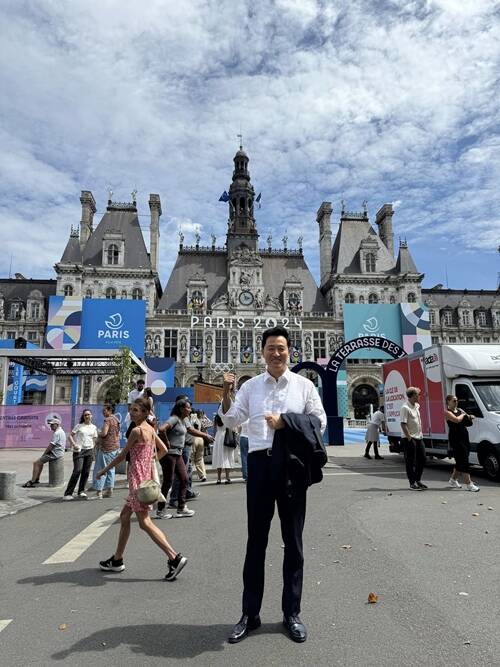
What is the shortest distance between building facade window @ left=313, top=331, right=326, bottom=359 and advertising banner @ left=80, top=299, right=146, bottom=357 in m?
17.9

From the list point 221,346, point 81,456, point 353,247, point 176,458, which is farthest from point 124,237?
point 176,458

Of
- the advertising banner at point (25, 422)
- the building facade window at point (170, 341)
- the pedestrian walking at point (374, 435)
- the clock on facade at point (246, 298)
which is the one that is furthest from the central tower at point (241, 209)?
the pedestrian walking at point (374, 435)

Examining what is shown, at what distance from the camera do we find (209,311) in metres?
48.5

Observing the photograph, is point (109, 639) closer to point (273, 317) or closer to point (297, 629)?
point (297, 629)

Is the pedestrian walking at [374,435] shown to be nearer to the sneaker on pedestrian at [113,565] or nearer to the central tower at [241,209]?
the sneaker on pedestrian at [113,565]

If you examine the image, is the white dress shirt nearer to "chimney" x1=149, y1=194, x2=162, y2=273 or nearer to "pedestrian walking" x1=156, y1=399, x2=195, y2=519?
"pedestrian walking" x1=156, y1=399, x2=195, y2=519

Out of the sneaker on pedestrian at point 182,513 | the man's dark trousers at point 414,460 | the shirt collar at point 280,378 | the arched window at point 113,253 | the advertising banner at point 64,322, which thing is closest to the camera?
the shirt collar at point 280,378

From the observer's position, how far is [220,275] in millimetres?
53469

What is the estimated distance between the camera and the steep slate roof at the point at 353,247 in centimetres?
5325

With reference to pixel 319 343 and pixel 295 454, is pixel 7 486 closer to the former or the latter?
pixel 295 454

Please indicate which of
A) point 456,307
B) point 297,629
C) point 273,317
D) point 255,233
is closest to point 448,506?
point 297,629

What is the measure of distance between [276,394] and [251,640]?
5.76ft

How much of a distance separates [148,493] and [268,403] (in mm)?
1974

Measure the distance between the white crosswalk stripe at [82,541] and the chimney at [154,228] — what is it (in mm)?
44830
